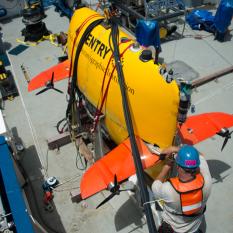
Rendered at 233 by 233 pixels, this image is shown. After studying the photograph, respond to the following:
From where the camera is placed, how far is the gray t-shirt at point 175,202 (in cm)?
353

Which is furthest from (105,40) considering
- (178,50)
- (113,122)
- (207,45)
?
(207,45)

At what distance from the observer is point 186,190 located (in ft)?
11.2

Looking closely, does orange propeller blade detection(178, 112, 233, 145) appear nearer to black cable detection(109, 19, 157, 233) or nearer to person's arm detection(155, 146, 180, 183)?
person's arm detection(155, 146, 180, 183)

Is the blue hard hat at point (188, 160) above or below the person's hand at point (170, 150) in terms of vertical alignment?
above

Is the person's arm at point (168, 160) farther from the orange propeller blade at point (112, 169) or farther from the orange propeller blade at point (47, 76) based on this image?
the orange propeller blade at point (47, 76)

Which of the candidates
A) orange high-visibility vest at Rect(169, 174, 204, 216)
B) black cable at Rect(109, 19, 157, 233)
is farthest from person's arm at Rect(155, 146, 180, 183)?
black cable at Rect(109, 19, 157, 233)

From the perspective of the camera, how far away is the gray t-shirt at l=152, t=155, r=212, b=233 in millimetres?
3529

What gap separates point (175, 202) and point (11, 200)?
1897mm

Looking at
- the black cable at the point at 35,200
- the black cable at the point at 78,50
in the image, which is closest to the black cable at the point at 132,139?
the black cable at the point at 78,50

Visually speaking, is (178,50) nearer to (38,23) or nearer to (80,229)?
(38,23)

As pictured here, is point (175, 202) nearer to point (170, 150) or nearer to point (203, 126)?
point (170, 150)

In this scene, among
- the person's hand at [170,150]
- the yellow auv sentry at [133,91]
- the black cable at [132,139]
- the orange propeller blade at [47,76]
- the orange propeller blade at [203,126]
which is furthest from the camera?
the orange propeller blade at [47,76]

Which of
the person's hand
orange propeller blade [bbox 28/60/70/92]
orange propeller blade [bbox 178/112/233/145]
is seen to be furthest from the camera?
orange propeller blade [bbox 28/60/70/92]

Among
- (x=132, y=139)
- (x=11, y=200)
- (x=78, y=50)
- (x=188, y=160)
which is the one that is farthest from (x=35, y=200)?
(x=188, y=160)
